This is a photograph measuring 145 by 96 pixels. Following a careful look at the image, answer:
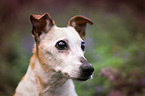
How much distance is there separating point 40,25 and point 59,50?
339mm

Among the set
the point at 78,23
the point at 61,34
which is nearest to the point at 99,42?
the point at 78,23

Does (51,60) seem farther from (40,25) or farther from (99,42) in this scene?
(99,42)

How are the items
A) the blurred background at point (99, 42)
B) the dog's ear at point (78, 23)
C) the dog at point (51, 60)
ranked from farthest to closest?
1. the blurred background at point (99, 42)
2. the dog's ear at point (78, 23)
3. the dog at point (51, 60)

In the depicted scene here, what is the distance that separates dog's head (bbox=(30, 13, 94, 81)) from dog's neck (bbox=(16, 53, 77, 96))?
2.7 inches

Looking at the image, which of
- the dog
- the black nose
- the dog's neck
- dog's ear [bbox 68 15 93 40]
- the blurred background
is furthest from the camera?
the blurred background

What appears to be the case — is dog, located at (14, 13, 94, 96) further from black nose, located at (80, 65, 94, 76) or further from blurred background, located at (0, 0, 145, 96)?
blurred background, located at (0, 0, 145, 96)

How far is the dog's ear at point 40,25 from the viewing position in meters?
1.69

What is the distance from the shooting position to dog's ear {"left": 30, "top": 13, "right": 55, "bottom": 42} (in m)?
1.69

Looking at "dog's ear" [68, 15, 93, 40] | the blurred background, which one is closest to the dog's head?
"dog's ear" [68, 15, 93, 40]

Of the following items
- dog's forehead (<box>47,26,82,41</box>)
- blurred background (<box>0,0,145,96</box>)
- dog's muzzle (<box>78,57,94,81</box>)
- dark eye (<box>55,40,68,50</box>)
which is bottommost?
blurred background (<box>0,0,145,96</box>)

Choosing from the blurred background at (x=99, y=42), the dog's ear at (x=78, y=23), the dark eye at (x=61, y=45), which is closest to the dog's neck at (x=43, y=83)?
the dark eye at (x=61, y=45)

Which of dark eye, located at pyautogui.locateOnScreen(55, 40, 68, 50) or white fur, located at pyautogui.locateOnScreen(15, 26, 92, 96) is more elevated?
dark eye, located at pyautogui.locateOnScreen(55, 40, 68, 50)

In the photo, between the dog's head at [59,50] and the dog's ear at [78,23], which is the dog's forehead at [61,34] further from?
the dog's ear at [78,23]

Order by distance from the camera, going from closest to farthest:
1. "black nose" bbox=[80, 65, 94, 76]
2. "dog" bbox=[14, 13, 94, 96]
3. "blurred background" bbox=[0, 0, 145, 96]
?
1. "black nose" bbox=[80, 65, 94, 76]
2. "dog" bbox=[14, 13, 94, 96]
3. "blurred background" bbox=[0, 0, 145, 96]
